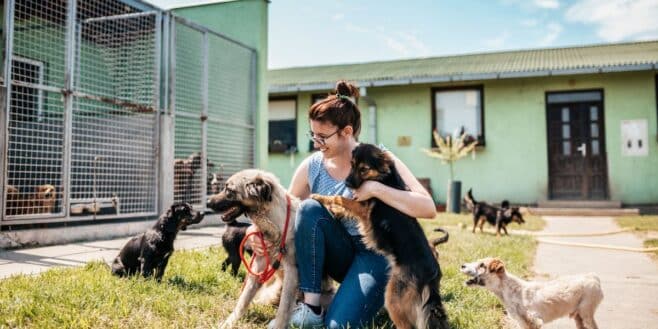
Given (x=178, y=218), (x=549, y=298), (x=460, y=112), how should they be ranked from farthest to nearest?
(x=460, y=112)
(x=178, y=218)
(x=549, y=298)

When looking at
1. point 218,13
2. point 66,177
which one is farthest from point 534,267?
point 218,13

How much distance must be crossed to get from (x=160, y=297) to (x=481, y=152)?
36.6ft

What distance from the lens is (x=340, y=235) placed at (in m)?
2.76

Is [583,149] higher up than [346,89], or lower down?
higher up

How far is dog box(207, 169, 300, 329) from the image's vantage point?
8.99ft

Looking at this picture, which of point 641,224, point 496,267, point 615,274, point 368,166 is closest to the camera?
point 368,166

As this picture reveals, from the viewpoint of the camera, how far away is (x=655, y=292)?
3.52m

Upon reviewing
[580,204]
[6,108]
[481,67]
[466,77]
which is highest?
[481,67]

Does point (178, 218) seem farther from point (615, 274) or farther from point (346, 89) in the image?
point (615, 274)

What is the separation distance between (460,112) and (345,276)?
11.0 meters

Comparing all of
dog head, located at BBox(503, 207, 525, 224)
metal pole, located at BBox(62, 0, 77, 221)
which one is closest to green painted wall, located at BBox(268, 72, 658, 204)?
dog head, located at BBox(503, 207, 525, 224)

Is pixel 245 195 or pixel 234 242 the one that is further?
pixel 234 242

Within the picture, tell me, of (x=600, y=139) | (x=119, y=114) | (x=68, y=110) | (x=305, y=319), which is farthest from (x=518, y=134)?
(x=305, y=319)

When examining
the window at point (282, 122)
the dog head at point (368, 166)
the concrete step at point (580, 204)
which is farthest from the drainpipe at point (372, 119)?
the dog head at point (368, 166)
